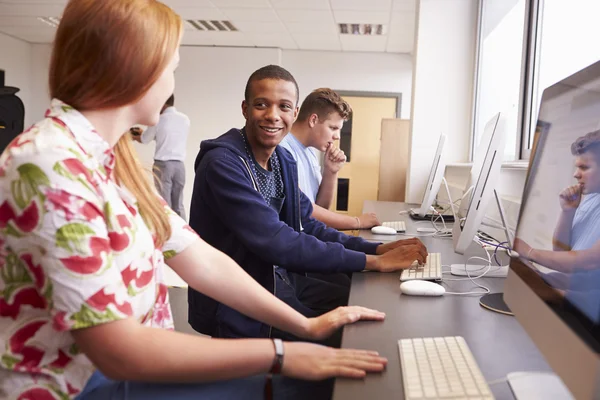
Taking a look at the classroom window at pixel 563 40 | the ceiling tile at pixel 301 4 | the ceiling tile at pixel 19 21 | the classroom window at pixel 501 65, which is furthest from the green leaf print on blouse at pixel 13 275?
the ceiling tile at pixel 19 21

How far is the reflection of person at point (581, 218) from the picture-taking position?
669 mm

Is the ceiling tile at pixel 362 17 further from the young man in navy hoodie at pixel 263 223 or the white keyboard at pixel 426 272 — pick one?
the white keyboard at pixel 426 272

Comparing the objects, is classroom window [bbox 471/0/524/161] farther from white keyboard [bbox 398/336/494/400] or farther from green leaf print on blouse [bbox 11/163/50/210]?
green leaf print on blouse [bbox 11/163/50/210]

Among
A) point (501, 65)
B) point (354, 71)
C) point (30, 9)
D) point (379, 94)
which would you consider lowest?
point (501, 65)

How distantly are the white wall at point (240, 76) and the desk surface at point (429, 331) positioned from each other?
6.48 metres

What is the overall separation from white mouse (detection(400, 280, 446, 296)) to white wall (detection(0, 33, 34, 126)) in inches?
298

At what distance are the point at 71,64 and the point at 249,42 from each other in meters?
6.79

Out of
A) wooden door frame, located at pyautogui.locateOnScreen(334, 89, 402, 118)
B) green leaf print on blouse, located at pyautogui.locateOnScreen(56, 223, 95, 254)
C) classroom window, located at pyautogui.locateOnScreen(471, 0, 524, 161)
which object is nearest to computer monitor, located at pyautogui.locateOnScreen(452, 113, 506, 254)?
green leaf print on blouse, located at pyautogui.locateOnScreen(56, 223, 95, 254)

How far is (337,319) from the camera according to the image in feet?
3.51

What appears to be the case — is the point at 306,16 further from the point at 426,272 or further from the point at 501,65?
the point at 426,272

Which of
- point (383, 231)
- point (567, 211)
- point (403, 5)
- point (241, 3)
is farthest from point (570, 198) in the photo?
point (241, 3)

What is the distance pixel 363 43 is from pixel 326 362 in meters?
6.76

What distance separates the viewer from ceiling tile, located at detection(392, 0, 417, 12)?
17.3 ft

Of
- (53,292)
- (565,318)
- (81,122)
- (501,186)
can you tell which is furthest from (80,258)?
(501,186)
